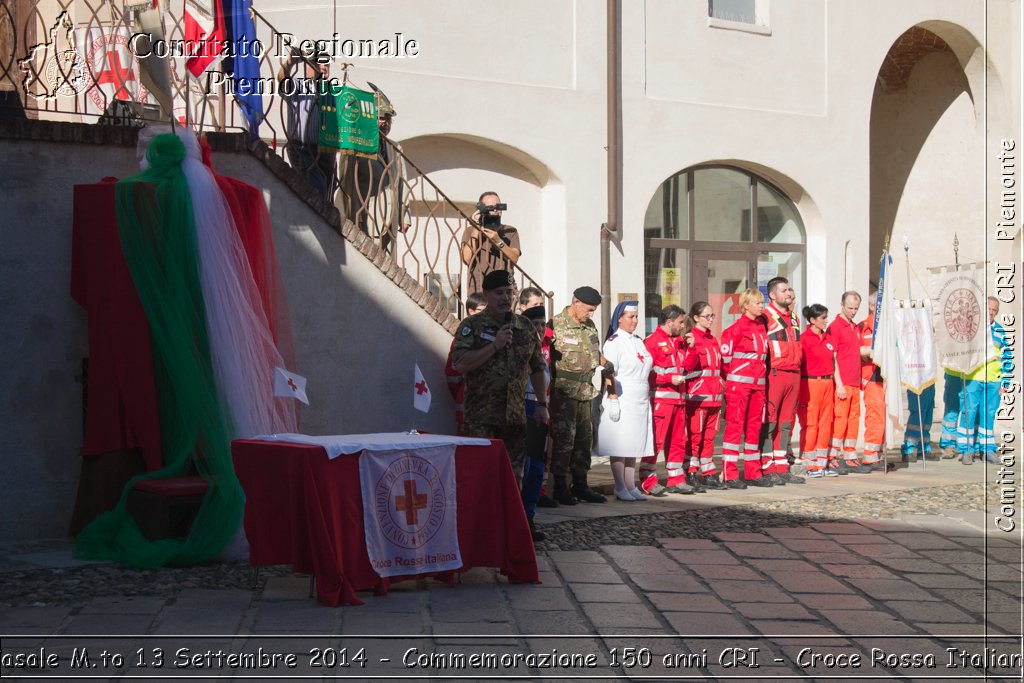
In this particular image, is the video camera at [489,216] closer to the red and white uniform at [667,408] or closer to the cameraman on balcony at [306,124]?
the cameraman on balcony at [306,124]

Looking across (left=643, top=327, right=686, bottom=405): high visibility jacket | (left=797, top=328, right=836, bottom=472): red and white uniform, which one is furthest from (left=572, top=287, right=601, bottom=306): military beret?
(left=797, top=328, right=836, bottom=472): red and white uniform

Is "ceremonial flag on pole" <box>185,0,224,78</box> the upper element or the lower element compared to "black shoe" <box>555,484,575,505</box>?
upper

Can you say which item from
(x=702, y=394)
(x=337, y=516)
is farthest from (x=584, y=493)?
(x=337, y=516)

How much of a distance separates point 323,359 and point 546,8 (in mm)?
6145

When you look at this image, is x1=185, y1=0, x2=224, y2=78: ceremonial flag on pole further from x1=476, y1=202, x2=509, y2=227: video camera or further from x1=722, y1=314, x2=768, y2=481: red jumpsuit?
x1=722, y1=314, x2=768, y2=481: red jumpsuit

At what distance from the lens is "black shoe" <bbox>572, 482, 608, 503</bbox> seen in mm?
10055

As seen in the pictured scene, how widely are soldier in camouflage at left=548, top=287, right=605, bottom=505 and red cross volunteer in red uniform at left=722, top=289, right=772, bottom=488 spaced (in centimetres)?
187

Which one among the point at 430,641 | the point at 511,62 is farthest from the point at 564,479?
the point at 511,62

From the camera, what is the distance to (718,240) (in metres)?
16.0

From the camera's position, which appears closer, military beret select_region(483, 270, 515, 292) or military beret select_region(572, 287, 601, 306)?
military beret select_region(483, 270, 515, 292)

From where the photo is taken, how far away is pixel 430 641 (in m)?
5.55

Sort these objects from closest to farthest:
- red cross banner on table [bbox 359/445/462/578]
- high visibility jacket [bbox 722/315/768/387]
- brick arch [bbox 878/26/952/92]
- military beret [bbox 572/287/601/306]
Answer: red cross banner on table [bbox 359/445/462/578] < military beret [bbox 572/287/601/306] < high visibility jacket [bbox 722/315/768/387] < brick arch [bbox 878/26/952/92]

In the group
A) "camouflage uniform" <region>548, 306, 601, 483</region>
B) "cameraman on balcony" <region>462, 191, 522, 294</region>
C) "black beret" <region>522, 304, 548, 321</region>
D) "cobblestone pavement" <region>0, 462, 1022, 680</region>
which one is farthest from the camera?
"cameraman on balcony" <region>462, 191, 522, 294</region>

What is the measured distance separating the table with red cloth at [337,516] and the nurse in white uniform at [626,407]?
3162mm
